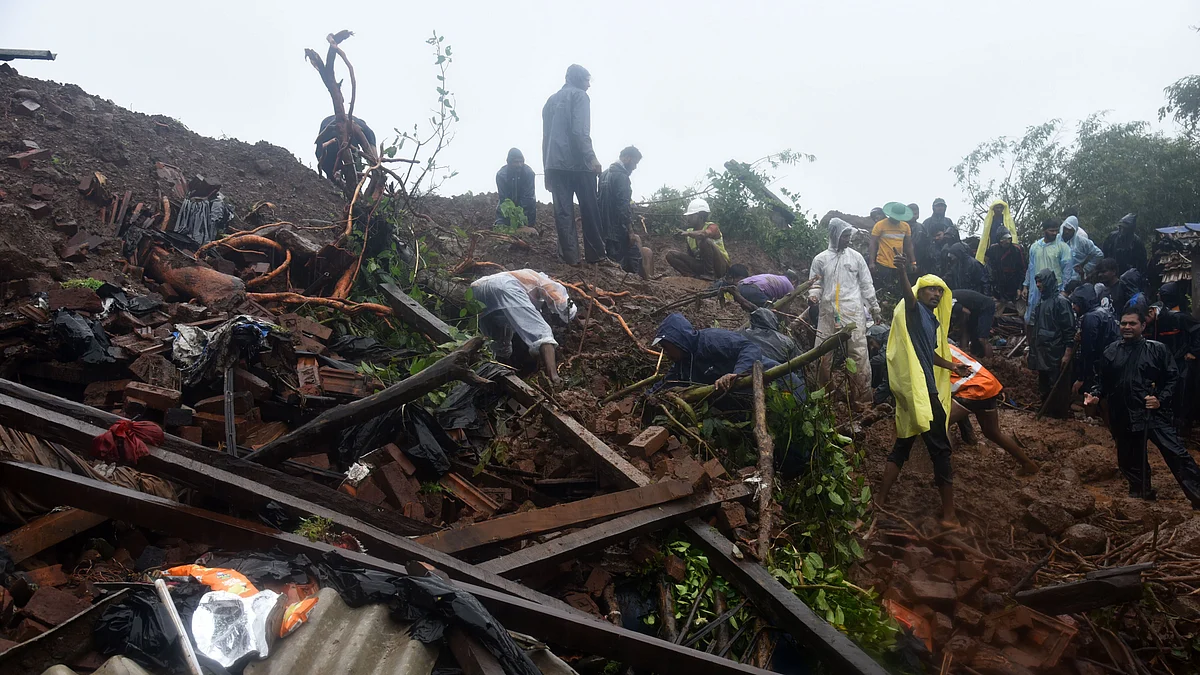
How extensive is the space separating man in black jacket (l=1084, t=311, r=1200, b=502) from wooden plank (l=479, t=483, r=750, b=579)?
392 cm

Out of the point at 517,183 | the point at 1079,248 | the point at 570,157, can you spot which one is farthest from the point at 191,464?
the point at 1079,248

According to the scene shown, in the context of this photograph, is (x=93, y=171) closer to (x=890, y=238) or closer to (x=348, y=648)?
(x=348, y=648)

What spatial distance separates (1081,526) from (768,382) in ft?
7.93

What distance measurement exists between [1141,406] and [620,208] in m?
5.95

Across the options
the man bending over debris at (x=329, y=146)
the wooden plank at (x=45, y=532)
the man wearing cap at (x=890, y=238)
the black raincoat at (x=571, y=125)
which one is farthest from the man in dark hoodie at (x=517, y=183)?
the wooden plank at (x=45, y=532)

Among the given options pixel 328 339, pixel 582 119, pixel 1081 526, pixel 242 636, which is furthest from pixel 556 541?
pixel 582 119

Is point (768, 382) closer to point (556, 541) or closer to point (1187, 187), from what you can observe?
point (556, 541)

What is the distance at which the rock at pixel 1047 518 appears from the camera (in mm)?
5160

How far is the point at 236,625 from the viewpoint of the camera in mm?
2254

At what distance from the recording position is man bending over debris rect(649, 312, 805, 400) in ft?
17.7

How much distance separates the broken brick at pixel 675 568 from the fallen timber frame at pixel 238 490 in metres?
0.66

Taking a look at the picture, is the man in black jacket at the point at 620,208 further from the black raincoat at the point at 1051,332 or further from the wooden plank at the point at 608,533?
the wooden plank at the point at 608,533

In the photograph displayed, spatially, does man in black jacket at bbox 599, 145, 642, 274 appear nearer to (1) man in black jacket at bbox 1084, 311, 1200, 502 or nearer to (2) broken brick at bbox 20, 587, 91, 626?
(1) man in black jacket at bbox 1084, 311, 1200, 502

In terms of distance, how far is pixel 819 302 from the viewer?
291 inches
